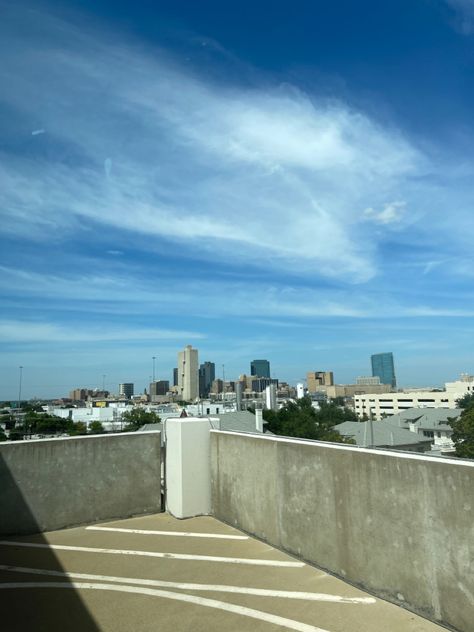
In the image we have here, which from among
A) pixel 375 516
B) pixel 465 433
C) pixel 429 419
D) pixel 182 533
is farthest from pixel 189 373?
pixel 375 516

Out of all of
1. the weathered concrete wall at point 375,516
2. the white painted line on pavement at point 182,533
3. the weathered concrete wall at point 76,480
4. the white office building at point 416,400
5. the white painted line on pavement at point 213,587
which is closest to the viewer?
the weathered concrete wall at point 375,516

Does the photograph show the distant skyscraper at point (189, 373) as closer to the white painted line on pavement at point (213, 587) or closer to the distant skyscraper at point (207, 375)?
A: the distant skyscraper at point (207, 375)

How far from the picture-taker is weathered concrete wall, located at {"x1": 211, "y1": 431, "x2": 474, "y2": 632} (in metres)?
3.04

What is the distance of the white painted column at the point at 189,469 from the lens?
6.07 m

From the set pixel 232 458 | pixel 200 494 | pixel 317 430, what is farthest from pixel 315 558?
pixel 317 430

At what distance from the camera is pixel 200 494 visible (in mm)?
6160

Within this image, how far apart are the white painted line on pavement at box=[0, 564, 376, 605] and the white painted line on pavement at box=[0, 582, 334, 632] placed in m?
0.13

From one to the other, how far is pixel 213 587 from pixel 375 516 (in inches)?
59.7

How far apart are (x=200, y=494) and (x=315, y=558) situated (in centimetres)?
225

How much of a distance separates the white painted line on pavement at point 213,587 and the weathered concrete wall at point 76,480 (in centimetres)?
107

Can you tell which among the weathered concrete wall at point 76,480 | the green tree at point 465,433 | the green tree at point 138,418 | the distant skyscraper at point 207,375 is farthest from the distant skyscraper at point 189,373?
the weathered concrete wall at point 76,480

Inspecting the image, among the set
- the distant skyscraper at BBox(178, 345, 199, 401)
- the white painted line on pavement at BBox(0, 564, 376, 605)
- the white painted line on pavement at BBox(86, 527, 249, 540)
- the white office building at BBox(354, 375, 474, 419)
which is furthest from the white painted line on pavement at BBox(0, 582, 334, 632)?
the distant skyscraper at BBox(178, 345, 199, 401)

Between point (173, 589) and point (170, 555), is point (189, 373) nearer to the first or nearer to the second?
point (170, 555)

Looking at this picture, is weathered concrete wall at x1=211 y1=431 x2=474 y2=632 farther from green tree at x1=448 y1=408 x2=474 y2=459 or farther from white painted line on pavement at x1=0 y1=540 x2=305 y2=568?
green tree at x1=448 y1=408 x2=474 y2=459
